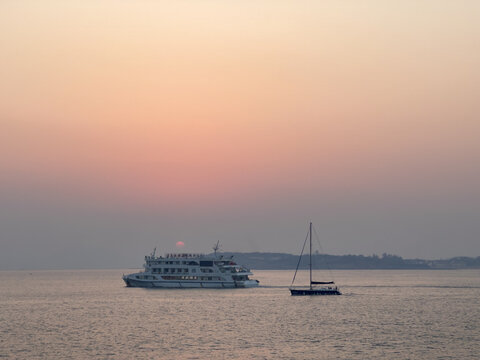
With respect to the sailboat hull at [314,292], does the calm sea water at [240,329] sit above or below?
below

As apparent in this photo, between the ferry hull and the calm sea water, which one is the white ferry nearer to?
the ferry hull

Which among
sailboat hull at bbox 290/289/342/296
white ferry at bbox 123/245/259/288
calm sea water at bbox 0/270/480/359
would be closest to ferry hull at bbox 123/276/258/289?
white ferry at bbox 123/245/259/288

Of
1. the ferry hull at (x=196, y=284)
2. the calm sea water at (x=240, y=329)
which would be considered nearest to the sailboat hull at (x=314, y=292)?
the calm sea water at (x=240, y=329)

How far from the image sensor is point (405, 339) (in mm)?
78938

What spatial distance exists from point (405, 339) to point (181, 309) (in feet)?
162

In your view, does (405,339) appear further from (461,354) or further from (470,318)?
(470,318)

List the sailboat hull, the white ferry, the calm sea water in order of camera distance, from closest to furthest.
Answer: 1. the calm sea water
2. the sailboat hull
3. the white ferry

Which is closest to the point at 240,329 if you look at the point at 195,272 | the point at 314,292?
the point at 314,292

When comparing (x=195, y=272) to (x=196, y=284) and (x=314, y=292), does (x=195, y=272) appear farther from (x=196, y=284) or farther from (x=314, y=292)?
(x=314, y=292)

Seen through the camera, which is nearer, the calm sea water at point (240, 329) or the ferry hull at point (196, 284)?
the calm sea water at point (240, 329)

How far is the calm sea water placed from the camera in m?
68.7

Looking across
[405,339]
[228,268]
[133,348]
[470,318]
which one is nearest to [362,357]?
[405,339]

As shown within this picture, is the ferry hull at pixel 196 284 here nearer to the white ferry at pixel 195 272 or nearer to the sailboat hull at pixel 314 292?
the white ferry at pixel 195 272

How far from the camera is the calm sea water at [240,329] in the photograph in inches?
2704
